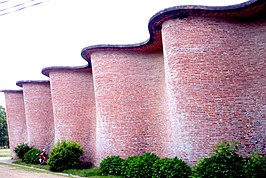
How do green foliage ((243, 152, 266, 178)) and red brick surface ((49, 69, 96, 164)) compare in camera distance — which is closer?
green foliage ((243, 152, 266, 178))

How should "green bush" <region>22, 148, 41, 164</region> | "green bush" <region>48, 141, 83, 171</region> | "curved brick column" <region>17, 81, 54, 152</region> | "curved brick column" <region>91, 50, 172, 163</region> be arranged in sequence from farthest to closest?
"curved brick column" <region>17, 81, 54, 152</region> < "green bush" <region>22, 148, 41, 164</region> < "green bush" <region>48, 141, 83, 171</region> < "curved brick column" <region>91, 50, 172, 163</region>

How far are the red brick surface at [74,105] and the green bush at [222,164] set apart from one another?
8393 mm

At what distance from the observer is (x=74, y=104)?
16.3 metres

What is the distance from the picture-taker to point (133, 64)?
13266 millimetres

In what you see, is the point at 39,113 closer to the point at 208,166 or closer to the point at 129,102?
the point at 129,102

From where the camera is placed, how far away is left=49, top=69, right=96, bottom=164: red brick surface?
16.0 m

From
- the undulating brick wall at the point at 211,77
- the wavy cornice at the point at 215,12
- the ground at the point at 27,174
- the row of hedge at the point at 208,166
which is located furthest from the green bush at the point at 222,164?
the ground at the point at 27,174

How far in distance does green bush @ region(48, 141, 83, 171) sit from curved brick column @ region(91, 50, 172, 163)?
1.57 meters

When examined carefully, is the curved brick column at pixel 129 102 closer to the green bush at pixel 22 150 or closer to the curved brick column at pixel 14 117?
the green bush at pixel 22 150

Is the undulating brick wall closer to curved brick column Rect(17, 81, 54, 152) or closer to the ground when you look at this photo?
the ground

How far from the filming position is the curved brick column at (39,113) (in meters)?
19.5

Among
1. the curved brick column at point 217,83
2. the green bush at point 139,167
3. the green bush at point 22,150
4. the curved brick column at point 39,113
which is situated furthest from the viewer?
the green bush at point 22,150

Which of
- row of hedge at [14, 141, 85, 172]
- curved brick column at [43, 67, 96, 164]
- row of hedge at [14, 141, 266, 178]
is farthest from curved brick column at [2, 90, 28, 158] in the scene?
row of hedge at [14, 141, 266, 178]

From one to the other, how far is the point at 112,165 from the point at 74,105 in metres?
5.51
